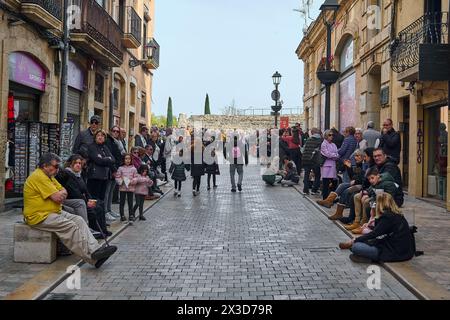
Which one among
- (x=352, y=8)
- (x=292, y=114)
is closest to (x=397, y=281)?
(x=352, y=8)

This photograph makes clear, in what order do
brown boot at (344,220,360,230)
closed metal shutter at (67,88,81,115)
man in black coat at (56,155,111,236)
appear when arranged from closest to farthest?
man in black coat at (56,155,111,236)
brown boot at (344,220,360,230)
closed metal shutter at (67,88,81,115)

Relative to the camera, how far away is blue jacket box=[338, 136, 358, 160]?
1222cm

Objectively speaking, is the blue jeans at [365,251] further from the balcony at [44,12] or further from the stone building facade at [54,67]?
the balcony at [44,12]

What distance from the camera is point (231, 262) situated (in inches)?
273

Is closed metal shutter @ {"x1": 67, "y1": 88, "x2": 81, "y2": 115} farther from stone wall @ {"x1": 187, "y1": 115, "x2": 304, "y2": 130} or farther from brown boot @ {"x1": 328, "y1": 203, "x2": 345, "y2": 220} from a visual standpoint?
stone wall @ {"x1": 187, "y1": 115, "x2": 304, "y2": 130}

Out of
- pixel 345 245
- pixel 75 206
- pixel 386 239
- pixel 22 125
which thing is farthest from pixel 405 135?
pixel 75 206

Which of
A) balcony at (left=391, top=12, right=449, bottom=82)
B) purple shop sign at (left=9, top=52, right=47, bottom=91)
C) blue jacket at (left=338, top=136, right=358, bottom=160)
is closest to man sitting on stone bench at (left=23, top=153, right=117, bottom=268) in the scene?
purple shop sign at (left=9, top=52, right=47, bottom=91)

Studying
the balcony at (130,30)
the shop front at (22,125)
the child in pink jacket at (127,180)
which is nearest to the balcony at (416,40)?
the child in pink jacket at (127,180)

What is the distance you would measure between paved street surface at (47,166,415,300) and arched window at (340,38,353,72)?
10.6m

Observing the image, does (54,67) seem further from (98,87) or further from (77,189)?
(77,189)
